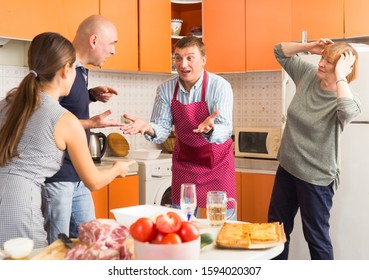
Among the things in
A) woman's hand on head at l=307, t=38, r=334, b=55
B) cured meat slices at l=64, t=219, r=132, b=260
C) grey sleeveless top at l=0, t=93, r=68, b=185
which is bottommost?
cured meat slices at l=64, t=219, r=132, b=260

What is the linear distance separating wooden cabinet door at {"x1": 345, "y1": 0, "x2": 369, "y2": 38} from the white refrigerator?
14.7 inches

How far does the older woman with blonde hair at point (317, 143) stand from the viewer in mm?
2773

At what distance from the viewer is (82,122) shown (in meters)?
2.40

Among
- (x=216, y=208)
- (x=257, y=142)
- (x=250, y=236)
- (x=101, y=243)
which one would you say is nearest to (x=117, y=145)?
(x=257, y=142)

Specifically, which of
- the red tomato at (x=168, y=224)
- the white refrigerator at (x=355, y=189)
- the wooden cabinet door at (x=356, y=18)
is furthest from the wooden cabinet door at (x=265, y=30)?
the red tomato at (x=168, y=224)

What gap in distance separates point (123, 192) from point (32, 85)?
6.46ft

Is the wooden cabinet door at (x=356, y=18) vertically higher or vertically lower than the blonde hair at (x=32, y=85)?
higher

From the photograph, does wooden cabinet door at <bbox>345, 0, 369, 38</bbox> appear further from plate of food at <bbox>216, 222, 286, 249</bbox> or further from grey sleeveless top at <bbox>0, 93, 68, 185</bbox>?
grey sleeveless top at <bbox>0, 93, 68, 185</bbox>

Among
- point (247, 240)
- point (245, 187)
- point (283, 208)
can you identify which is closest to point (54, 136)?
point (247, 240)

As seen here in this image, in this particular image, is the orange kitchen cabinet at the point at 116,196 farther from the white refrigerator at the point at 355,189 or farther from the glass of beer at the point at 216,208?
the glass of beer at the point at 216,208

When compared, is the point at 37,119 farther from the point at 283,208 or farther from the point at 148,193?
the point at 148,193

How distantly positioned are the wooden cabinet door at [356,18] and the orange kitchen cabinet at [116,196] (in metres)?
1.83

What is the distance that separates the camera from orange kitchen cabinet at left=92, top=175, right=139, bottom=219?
3.61m

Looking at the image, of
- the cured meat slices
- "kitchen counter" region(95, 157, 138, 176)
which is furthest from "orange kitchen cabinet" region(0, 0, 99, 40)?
the cured meat slices
